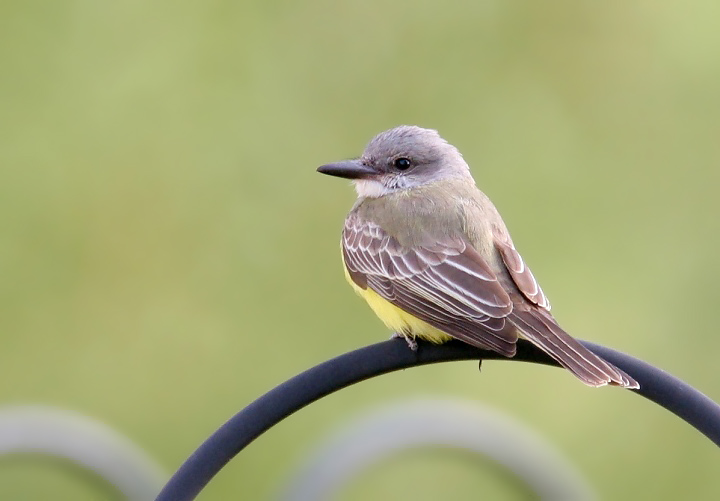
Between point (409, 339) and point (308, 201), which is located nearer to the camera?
point (409, 339)

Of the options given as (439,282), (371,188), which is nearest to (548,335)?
(439,282)

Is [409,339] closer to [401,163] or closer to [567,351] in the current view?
[567,351]

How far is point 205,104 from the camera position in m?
7.77

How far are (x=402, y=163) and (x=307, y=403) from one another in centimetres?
216

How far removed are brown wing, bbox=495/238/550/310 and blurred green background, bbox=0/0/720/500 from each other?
2.25 meters

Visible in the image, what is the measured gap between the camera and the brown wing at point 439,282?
4.04 meters

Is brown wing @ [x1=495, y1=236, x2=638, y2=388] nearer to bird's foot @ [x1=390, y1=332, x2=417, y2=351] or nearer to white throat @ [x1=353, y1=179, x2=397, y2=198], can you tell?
bird's foot @ [x1=390, y1=332, x2=417, y2=351]

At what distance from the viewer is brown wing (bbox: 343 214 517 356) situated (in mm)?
4043

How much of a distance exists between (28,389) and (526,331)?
3930 mm

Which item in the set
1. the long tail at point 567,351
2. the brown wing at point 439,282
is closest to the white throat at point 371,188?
the brown wing at point 439,282

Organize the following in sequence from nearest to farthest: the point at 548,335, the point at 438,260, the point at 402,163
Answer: the point at 548,335
the point at 438,260
the point at 402,163

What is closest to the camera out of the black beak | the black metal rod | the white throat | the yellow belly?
the black metal rod

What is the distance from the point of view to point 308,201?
24.2 feet

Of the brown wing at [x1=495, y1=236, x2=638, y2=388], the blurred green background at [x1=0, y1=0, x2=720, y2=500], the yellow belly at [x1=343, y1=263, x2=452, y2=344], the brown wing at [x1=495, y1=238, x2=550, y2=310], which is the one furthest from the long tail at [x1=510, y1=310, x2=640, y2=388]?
the blurred green background at [x1=0, y1=0, x2=720, y2=500]
